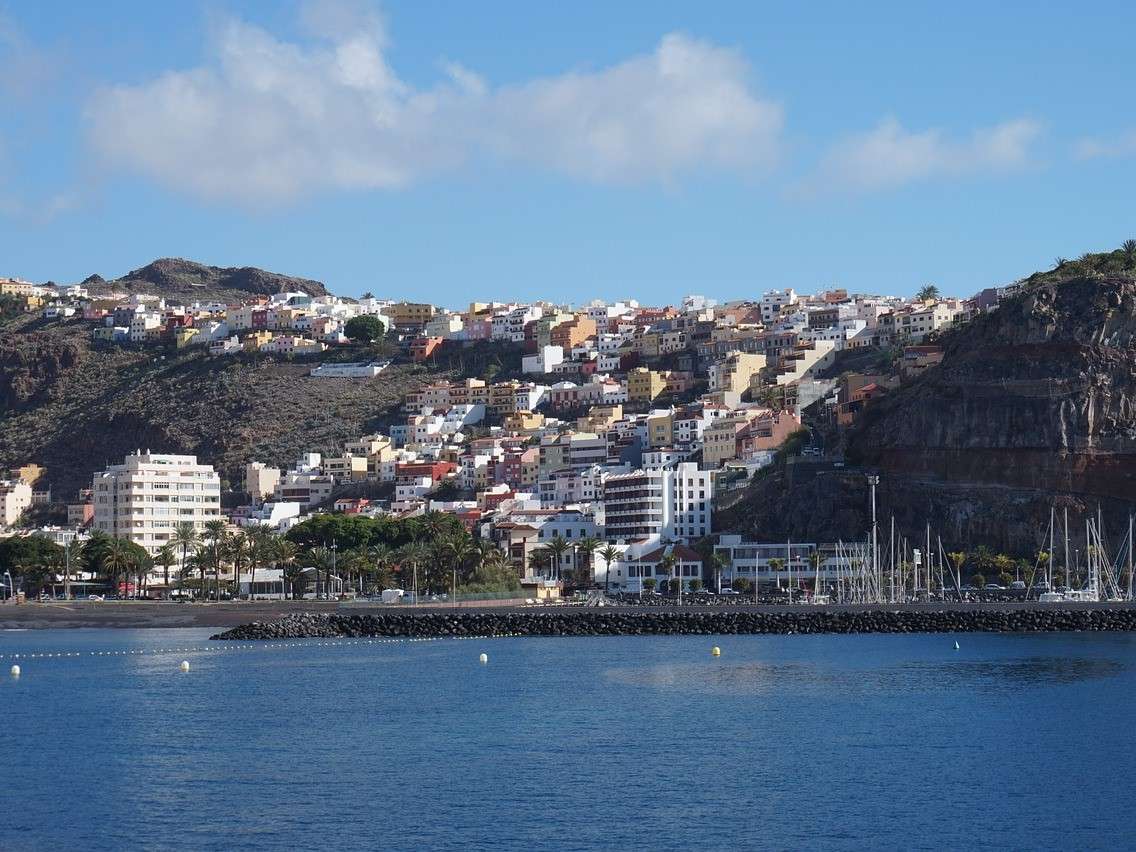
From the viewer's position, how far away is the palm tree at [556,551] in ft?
400

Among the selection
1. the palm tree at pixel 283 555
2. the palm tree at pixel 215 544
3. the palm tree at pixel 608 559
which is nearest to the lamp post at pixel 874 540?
the palm tree at pixel 608 559

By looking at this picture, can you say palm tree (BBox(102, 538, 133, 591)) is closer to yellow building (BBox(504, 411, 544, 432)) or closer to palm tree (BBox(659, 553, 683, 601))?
palm tree (BBox(659, 553, 683, 601))

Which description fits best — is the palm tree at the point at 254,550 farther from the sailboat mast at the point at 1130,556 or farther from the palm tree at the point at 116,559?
the sailboat mast at the point at 1130,556

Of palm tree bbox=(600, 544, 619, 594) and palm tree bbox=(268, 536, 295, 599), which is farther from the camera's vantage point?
palm tree bbox=(600, 544, 619, 594)

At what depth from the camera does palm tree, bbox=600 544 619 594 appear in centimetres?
12438

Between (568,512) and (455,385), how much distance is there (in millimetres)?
50239

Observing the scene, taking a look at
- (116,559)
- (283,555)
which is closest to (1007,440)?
(283,555)

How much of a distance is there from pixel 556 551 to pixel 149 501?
31907 millimetres

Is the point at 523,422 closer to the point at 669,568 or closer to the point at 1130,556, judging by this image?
the point at 669,568

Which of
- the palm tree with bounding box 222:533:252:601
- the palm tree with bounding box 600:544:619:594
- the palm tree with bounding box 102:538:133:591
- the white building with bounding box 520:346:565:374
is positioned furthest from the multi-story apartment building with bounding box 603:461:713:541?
the white building with bounding box 520:346:565:374

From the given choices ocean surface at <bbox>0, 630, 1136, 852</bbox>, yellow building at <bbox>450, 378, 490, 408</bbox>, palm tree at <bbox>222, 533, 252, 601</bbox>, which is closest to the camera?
ocean surface at <bbox>0, 630, 1136, 852</bbox>

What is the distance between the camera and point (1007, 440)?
11594cm

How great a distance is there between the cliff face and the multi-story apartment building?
7.47 m

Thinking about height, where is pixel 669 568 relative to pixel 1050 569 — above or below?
above
